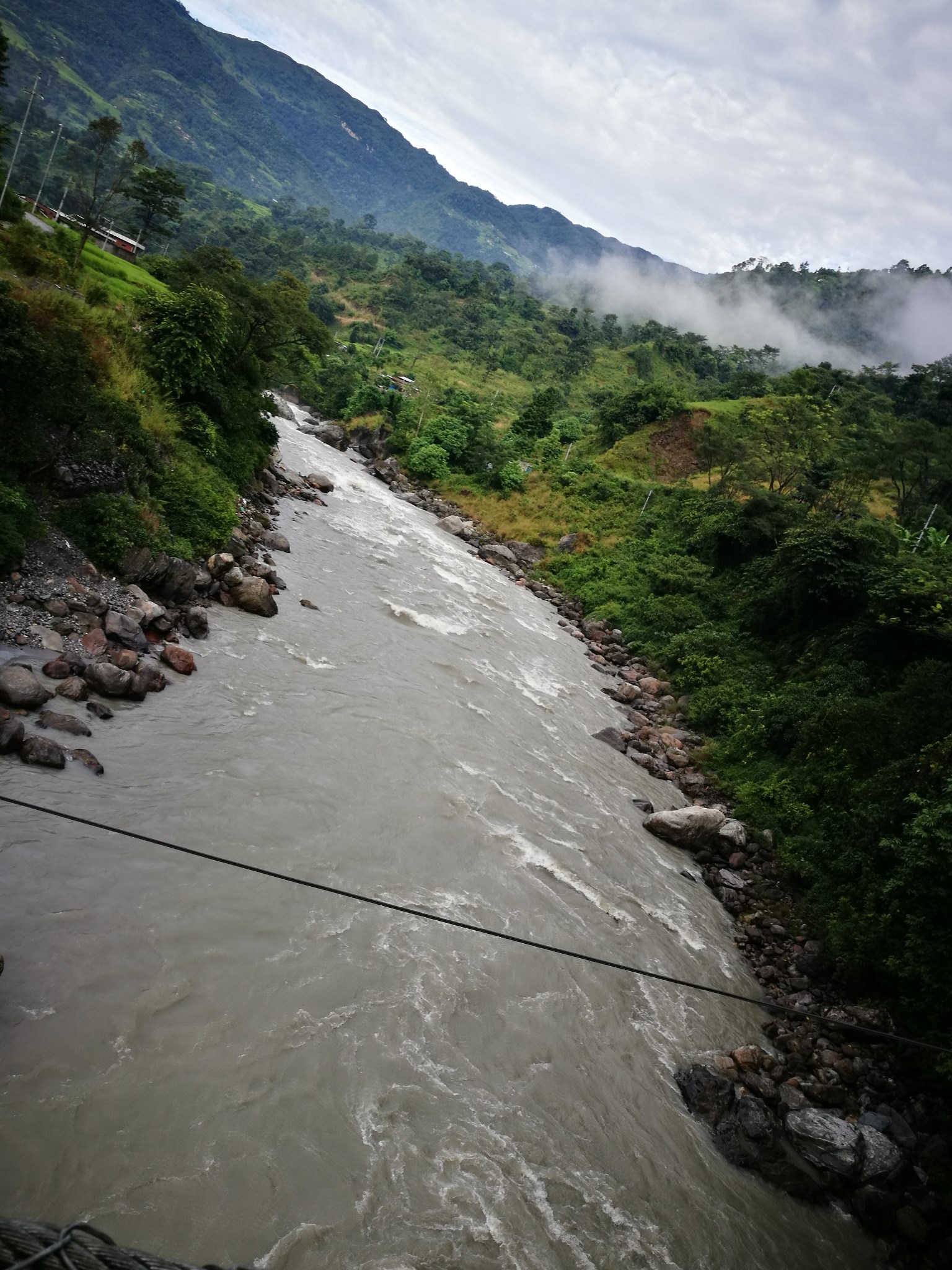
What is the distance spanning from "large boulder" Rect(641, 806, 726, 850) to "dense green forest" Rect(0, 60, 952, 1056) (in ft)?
5.31

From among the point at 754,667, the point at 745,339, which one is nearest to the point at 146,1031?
the point at 754,667

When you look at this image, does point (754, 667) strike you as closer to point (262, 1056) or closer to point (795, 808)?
point (795, 808)

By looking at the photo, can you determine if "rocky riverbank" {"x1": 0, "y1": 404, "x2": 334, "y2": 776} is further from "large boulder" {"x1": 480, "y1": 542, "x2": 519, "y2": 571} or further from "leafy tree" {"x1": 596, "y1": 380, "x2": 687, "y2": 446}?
"leafy tree" {"x1": 596, "y1": 380, "x2": 687, "y2": 446}

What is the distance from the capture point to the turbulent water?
4.60 meters

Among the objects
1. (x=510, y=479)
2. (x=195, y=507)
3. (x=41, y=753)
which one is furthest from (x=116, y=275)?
(x=41, y=753)

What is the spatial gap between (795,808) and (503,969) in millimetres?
8608

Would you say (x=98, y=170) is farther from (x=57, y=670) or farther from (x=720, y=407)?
(x=57, y=670)

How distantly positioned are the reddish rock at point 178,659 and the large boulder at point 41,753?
307cm

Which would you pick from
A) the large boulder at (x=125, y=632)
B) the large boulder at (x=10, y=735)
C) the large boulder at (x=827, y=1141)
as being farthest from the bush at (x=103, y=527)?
the large boulder at (x=827, y=1141)

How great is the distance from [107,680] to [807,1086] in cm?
1006

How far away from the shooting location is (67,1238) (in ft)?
6.56

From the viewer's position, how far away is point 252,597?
536 inches

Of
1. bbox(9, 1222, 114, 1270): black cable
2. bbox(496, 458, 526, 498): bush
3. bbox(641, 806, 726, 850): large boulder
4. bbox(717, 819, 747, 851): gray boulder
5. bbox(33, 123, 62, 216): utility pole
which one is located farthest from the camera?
bbox(33, 123, 62, 216): utility pole

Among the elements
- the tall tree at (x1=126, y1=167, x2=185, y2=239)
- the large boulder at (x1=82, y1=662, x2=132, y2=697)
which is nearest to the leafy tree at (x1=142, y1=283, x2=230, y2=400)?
the large boulder at (x1=82, y1=662, x2=132, y2=697)
